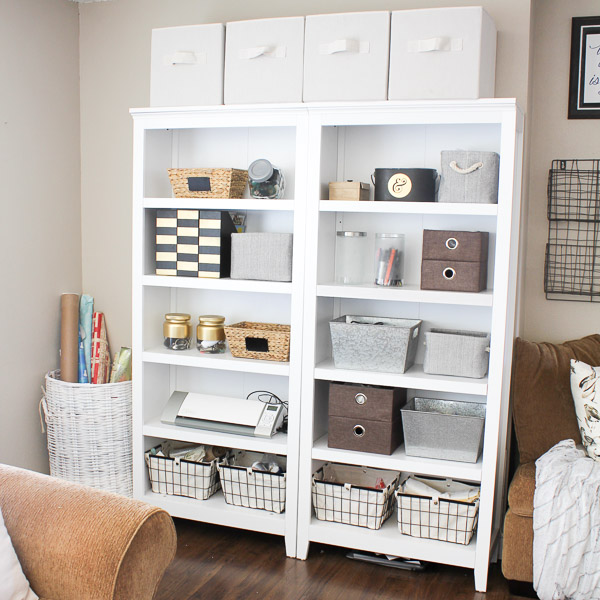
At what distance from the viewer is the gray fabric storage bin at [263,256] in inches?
115

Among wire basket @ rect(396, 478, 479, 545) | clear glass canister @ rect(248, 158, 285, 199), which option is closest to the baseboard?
wire basket @ rect(396, 478, 479, 545)

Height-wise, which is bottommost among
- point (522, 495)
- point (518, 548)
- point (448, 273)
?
point (518, 548)

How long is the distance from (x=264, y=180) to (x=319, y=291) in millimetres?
517

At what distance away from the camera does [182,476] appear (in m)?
3.10

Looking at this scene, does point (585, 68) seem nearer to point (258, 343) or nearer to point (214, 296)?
point (258, 343)

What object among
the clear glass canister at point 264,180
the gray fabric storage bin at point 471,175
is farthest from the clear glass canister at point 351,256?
the gray fabric storage bin at point 471,175

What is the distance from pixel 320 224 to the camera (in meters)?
2.82

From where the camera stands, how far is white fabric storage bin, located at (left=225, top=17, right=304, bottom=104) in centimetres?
277

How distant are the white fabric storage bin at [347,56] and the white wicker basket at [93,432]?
1569mm

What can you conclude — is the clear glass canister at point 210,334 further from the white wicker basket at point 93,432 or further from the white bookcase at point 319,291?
the white wicker basket at point 93,432

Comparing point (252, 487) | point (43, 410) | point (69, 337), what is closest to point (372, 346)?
point (252, 487)

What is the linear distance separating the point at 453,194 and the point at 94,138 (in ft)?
5.96

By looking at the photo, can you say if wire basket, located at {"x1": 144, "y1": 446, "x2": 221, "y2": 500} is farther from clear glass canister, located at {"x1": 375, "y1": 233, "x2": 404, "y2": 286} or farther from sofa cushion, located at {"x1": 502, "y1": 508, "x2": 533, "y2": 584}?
sofa cushion, located at {"x1": 502, "y1": 508, "x2": 533, "y2": 584}

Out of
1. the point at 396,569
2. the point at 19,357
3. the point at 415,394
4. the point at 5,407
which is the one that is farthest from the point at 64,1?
the point at 396,569
